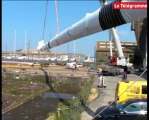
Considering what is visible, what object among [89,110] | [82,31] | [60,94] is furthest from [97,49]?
[82,31]

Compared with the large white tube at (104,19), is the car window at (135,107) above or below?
below

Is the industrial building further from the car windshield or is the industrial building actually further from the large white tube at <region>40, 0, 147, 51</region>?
the large white tube at <region>40, 0, 147, 51</region>

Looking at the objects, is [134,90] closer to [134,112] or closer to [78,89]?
[134,112]

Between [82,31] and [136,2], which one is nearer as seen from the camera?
[136,2]

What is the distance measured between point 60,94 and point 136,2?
34.8 metres

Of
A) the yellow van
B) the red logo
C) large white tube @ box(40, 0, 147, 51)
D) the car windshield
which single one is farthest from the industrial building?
the red logo

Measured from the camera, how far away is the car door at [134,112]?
16.4 m

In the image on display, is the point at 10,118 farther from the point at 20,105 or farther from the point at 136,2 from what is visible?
the point at 136,2

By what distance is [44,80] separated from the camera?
54031mm

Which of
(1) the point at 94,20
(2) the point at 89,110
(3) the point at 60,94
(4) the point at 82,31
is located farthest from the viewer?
(3) the point at 60,94

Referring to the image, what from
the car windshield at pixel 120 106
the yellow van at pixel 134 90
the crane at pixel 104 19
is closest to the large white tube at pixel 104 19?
the crane at pixel 104 19

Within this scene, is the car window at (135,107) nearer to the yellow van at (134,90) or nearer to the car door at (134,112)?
the car door at (134,112)

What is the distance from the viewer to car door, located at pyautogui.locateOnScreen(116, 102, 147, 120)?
53.8 feet

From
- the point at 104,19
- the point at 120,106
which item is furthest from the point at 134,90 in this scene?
the point at 104,19
